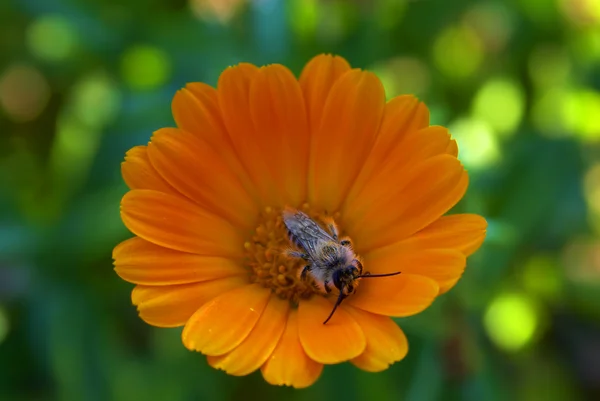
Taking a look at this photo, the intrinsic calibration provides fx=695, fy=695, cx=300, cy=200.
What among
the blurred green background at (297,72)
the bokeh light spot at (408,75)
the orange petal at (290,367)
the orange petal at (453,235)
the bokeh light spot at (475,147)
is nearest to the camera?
the orange petal at (290,367)

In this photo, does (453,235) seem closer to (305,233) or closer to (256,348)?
(305,233)

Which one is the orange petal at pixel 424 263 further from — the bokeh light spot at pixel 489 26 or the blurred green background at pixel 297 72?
the bokeh light spot at pixel 489 26

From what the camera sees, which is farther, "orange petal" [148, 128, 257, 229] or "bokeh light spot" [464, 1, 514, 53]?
"bokeh light spot" [464, 1, 514, 53]

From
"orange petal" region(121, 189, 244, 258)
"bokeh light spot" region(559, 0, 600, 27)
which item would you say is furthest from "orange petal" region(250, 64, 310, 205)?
"bokeh light spot" region(559, 0, 600, 27)

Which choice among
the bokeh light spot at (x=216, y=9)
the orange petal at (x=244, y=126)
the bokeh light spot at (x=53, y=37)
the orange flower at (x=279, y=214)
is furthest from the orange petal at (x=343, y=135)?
the bokeh light spot at (x=53, y=37)

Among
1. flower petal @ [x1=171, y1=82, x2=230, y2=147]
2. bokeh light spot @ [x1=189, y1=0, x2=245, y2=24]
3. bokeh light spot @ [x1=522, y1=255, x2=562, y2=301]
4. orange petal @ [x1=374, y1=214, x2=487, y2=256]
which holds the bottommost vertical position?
bokeh light spot @ [x1=522, y1=255, x2=562, y2=301]

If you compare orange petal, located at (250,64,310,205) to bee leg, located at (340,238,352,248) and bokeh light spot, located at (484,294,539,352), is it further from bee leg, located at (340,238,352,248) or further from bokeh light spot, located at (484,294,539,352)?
bokeh light spot, located at (484,294,539,352)
